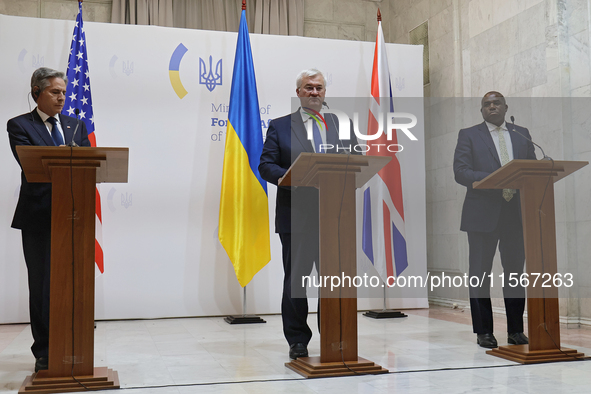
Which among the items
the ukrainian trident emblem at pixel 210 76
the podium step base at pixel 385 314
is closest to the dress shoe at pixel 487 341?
the podium step base at pixel 385 314

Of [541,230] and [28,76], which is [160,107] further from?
[541,230]

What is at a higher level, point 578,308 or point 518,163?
point 518,163

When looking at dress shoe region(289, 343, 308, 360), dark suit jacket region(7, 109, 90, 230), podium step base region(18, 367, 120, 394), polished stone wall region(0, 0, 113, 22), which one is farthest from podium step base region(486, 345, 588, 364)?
polished stone wall region(0, 0, 113, 22)

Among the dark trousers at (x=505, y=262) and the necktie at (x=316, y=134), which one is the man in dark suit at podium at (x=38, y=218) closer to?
the necktie at (x=316, y=134)

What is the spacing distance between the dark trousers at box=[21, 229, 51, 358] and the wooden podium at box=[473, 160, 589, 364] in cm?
216

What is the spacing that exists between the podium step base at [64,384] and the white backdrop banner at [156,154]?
247 centimetres

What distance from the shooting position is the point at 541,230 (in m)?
2.87

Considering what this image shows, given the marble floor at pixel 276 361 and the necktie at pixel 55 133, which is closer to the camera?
the marble floor at pixel 276 361

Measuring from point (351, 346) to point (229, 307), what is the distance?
2.58 metres

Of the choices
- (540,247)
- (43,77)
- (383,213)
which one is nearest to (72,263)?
(43,77)

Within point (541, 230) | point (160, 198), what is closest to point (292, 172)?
point (541, 230)

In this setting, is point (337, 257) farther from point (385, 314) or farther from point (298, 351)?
point (385, 314)

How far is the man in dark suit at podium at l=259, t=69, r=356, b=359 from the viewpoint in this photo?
9.37 feet

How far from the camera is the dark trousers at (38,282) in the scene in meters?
2.63
